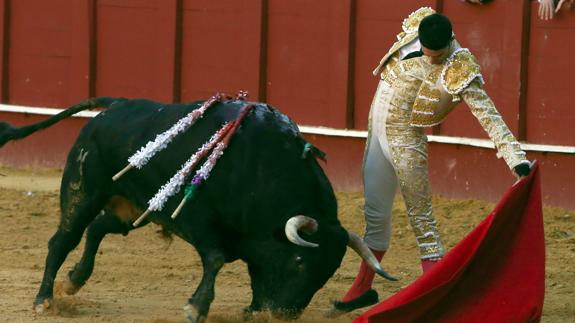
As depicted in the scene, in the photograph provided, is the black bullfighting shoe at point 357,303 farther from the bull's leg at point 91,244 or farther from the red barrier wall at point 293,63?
the red barrier wall at point 293,63

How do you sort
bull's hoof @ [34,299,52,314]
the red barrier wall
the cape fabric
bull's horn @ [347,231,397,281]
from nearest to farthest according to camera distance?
the cape fabric, bull's horn @ [347,231,397,281], bull's hoof @ [34,299,52,314], the red barrier wall

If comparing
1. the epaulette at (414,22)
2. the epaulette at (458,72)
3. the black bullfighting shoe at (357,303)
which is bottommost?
the black bullfighting shoe at (357,303)

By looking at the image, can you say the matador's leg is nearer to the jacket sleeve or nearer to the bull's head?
the bull's head

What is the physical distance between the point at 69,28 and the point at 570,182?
4.09 meters

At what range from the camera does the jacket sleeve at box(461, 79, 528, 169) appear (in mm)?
5886

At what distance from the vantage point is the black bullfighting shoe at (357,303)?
6418 millimetres

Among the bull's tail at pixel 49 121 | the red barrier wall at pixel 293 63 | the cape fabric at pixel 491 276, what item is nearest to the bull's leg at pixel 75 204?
the bull's tail at pixel 49 121

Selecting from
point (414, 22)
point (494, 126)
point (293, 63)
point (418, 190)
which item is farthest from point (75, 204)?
point (293, 63)

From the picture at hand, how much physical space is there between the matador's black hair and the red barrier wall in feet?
11.4

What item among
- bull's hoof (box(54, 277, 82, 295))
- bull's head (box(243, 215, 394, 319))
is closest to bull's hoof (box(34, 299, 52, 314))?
bull's hoof (box(54, 277, 82, 295))

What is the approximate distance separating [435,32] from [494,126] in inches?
16.3

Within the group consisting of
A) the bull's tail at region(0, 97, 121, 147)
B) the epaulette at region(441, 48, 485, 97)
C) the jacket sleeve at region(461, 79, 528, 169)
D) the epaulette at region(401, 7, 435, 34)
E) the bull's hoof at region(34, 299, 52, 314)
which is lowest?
the bull's hoof at region(34, 299, 52, 314)

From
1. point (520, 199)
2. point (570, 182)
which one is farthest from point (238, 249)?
point (570, 182)

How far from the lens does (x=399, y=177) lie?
6.29 m
